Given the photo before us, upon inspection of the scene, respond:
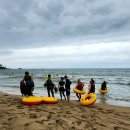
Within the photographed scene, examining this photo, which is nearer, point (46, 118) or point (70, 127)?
point (70, 127)

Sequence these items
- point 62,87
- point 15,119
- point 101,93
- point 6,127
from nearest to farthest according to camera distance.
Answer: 1. point 6,127
2. point 15,119
3. point 62,87
4. point 101,93

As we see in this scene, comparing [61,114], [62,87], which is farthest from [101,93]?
[61,114]

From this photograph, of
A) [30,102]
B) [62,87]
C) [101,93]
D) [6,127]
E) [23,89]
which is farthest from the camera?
[101,93]

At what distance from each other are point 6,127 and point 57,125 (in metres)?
1.60

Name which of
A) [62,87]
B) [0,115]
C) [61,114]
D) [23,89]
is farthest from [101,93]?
[0,115]

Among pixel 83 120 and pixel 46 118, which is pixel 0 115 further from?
pixel 83 120

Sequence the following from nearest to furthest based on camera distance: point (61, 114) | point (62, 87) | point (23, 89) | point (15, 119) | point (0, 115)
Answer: point (15, 119)
point (0, 115)
point (61, 114)
point (23, 89)
point (62, 87)

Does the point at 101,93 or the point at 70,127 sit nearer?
the point at 70,127

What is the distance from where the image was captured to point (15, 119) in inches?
316

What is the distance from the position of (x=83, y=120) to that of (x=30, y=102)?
3.71 m

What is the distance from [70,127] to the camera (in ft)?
24.8

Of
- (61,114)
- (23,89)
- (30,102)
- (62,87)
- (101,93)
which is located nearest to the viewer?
(61,114)

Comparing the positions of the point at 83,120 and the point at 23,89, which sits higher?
the point at 23,89

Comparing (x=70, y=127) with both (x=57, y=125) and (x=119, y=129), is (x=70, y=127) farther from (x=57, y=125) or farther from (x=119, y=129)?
(x=119, y=129)
